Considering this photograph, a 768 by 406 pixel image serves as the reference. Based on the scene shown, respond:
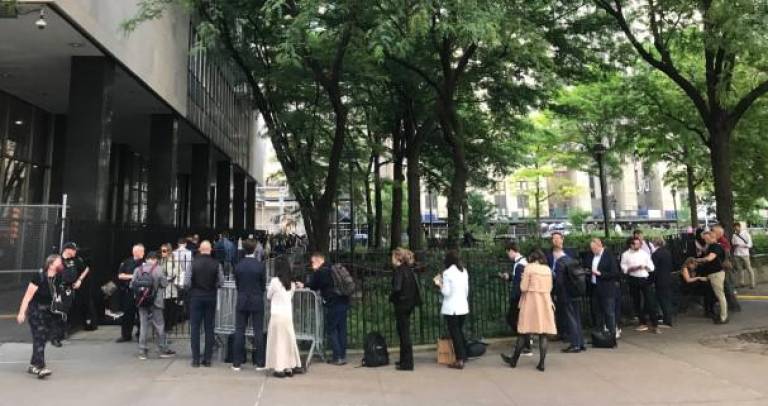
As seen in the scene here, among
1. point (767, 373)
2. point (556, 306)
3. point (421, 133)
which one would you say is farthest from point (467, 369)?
point (421, 133)

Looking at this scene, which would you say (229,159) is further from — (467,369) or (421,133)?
(467,369)

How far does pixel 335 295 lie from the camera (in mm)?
8859

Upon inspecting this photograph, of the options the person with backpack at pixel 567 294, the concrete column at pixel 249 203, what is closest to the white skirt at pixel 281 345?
the person with backpack at pixel 567 294

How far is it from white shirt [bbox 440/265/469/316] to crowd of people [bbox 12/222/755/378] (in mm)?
15

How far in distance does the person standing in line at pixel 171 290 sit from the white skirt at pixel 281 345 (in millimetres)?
2815

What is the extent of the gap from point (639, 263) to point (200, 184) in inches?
823

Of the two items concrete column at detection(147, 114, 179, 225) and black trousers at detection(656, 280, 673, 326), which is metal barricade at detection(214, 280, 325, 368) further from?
concrete column at detection(147, 114, 179, 225)

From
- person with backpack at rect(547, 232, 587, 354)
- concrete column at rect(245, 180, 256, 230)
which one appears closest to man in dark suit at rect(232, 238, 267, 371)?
person with backpack at rect(547, 232, 587, 354)

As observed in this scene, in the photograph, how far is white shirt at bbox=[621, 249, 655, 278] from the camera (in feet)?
35.0

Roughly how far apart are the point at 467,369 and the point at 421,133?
44.5 ft

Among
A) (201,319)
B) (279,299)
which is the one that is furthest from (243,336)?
(279,299)

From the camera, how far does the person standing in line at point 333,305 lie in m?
8.88

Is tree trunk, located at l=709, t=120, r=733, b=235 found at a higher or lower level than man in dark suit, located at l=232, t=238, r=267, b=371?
higher

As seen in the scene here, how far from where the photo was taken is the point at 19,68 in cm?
1614
